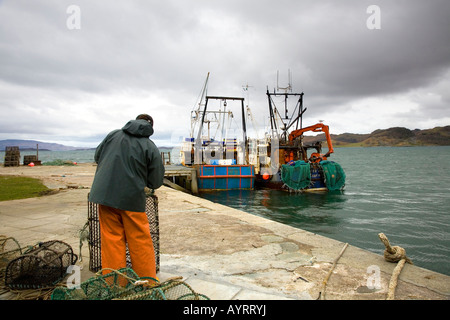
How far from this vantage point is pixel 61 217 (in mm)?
5758

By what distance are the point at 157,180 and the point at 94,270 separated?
1400 millimetres

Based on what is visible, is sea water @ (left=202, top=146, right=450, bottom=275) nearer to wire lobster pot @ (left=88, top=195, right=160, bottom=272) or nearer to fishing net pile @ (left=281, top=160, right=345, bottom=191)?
fishing net pile @ (left=281, top=160, right=345, bottom=191)

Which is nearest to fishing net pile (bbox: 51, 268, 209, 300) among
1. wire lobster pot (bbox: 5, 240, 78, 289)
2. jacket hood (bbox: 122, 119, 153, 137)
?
wire lobster pot (bbox: 5, 240, 78, 289)

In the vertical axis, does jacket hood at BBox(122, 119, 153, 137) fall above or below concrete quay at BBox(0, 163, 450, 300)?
above

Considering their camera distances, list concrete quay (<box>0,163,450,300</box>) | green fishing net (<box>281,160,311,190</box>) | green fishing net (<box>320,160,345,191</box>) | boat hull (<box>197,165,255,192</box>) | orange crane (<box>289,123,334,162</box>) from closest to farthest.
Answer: concrete quay (<box>0,163,450,300</box>) → green fishing net (<box>281,160,311,190</box>) → green fishing net (<box>320,160,345,191</box>) → boat hull (<box>197,165,255,192</box>) → orange crane (<box>289,123,334,162</box>)

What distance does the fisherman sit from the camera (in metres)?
2.46

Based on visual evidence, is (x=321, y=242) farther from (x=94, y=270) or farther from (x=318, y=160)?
(x=318, y=160)

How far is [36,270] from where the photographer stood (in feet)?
8.59

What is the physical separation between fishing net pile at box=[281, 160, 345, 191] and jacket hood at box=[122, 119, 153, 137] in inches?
608

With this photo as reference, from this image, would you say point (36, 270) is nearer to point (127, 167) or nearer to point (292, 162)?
A: point (127, 167)

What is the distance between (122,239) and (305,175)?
622 inches

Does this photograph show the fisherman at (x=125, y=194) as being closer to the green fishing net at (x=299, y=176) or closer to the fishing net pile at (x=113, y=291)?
the fishing net pile at (x=113, y=291)

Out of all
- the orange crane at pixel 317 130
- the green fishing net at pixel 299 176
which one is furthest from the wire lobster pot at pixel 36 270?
the orange crane at pixel 317 130
